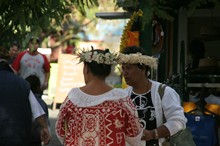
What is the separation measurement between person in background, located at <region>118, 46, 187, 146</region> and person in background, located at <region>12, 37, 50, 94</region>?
6021 millimetres

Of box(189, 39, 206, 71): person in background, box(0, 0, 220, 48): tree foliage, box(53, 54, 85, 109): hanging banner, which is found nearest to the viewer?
box(0, 0, 220, 48): tree foliage

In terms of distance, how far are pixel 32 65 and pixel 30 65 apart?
56 millimetres

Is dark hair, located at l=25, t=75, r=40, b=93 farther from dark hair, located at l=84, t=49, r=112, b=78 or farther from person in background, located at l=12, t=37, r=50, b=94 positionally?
person in background, located at l=12, t=37, r=50, b=94

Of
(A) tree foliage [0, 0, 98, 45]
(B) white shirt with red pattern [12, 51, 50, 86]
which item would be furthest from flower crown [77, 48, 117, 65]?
(B) white shirt with red pattern [12, 51, 50, 86]

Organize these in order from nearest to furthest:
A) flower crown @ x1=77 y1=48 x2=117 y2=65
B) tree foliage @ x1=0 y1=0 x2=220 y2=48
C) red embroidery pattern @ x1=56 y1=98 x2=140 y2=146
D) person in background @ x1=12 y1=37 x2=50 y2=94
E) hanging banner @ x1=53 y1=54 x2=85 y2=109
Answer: red embroidery pattern @ x1=56 y1=98 x2=140 y2=146, flower crown @ x1=77 y1=48 x2=117 y2=65, tree foliage @ x1=0 y1=0 x2=220 y2=48, person in background @ x1=12 y1=37 x2=50 y2=94, hanging banner @ x1=53 y1=54 x2=85 y2=109

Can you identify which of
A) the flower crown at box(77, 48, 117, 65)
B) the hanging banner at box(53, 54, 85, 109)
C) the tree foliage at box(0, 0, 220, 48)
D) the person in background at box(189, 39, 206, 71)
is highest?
the tree foliage at box(0, 0, 220, 48)

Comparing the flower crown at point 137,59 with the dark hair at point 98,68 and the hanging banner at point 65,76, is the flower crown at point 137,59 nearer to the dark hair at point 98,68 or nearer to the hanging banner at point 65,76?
the dark hair at point 98,68

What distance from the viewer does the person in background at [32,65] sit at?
10656mm

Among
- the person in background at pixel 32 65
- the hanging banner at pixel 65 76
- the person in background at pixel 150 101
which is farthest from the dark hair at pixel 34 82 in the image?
the hanging banner at pixel 65 76

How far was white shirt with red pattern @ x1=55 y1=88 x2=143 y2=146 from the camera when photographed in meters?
3.90

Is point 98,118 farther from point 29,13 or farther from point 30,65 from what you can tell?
point 30,65

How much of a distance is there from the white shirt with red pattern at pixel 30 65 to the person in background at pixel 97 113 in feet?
21.8

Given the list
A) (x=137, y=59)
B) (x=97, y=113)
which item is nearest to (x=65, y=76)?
(x=137, y=59)

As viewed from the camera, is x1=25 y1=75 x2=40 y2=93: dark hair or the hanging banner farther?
the hanging banner
